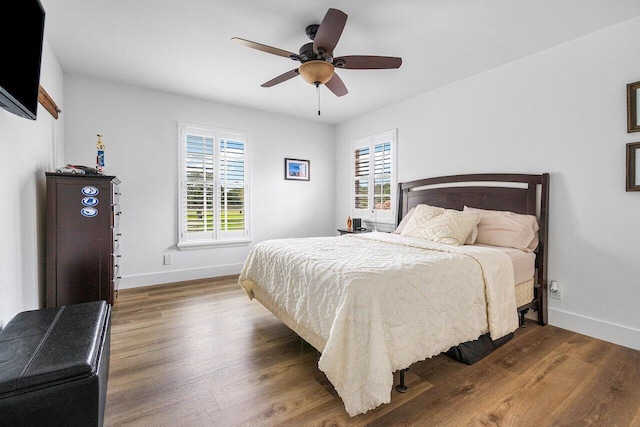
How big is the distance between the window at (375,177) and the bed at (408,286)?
113 cm

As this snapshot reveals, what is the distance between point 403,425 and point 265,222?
3.71m

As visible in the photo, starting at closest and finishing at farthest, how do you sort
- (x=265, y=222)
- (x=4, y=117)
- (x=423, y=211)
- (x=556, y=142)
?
(x=4, y=117)
(x=556, y=142)
(x=423, y=211)
(x=265, y=222)

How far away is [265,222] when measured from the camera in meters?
4.82

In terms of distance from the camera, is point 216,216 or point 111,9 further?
point 216,216

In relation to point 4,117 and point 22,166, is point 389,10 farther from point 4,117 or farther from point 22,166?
point 22,166

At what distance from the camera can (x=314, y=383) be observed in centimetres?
183

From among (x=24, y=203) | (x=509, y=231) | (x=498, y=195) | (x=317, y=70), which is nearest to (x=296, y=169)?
(x=317, y=70)

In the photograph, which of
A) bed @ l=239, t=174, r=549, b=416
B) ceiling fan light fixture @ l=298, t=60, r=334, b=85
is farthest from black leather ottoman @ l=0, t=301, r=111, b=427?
ceiling fan light fixture @ l=298, t=60, r=334, b=85

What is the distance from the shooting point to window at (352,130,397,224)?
4.39m

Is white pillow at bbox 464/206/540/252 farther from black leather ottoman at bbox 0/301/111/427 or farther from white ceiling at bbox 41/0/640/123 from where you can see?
black leather ottoman at bbox 0/301/111/427

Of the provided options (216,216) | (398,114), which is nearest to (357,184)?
(398,114)

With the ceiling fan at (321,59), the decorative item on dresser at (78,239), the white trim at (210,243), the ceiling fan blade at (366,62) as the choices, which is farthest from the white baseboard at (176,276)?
the ceiling fan blade at (366,62)

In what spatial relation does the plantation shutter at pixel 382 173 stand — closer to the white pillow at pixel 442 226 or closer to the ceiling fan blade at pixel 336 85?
the white pillow at pixel 442 226

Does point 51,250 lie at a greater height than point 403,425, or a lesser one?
greater
